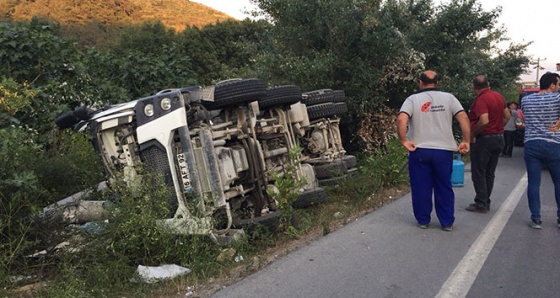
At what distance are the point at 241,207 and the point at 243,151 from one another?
651 mm

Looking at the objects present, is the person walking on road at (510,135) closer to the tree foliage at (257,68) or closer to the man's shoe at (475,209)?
the tree foliage at (257,68)

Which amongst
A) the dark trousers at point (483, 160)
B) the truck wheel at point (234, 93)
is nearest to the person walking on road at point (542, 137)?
the dark trousers at point (483, 160)

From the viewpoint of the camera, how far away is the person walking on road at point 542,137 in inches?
218

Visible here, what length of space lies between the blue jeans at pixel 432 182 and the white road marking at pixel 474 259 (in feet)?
1.54

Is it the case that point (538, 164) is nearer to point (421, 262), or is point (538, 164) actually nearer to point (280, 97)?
point (421, 262)

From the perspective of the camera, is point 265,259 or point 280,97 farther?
point 280,97

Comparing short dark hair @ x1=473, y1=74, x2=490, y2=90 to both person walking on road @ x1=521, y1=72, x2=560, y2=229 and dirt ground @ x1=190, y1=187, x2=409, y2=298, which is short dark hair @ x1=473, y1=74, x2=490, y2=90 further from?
dirt ground @ x1=190, y1=187, x2=409, y2=298

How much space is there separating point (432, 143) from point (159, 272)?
320cm

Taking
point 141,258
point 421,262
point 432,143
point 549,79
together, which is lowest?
point 421,262

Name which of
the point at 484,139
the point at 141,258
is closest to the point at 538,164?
the point at 484,139

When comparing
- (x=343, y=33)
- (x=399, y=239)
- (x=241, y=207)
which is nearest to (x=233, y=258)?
(x=241, y=207)

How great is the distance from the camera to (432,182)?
5.52 metres

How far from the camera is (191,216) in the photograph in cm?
462

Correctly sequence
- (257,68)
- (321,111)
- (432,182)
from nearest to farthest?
(432,182)
(321,111)
(257,68)
